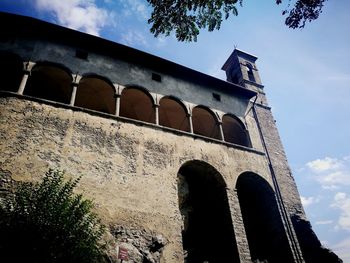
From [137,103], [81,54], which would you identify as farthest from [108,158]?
[81,54]

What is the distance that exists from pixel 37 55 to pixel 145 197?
6.99m

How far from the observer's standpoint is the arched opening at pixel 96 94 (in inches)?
502

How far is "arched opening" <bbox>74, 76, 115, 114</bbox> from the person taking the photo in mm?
12742

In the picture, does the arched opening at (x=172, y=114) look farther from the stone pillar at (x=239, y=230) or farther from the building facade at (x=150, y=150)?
the stone pillar at (x=239, y=230)

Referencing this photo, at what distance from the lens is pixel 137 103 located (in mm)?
14141

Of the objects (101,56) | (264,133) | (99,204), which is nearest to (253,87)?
(264,133)

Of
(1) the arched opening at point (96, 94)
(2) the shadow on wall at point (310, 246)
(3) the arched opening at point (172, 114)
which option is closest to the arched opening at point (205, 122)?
(3) the arched opening at point (172, 114)

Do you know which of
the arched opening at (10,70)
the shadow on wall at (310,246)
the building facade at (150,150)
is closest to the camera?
the building facade at (150,150)

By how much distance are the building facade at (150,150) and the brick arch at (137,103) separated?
0.07 meters

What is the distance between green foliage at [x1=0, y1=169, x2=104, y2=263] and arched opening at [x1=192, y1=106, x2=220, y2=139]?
8.51 m

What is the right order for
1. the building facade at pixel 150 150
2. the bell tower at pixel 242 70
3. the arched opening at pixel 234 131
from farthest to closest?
the bell tower at pixel 242 70
the arched opening at pixel 234 131
the building facade at pixel 150 150

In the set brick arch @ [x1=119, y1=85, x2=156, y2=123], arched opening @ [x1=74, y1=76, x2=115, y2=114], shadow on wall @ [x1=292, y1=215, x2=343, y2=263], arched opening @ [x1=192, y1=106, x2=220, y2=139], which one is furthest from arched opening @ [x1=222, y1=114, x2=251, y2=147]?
arched opening @ [x1=74, y1=76, x2=115, y2=114]

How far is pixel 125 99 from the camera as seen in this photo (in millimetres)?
13922

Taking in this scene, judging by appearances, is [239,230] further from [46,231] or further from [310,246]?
[46,231]
